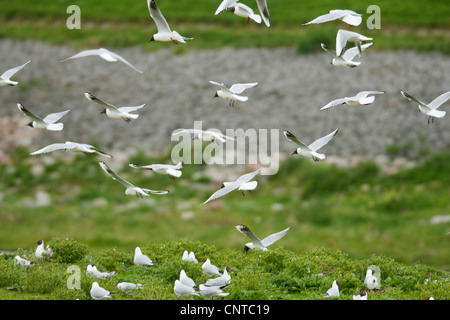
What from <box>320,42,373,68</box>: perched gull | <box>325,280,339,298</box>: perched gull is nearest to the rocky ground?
<box>320,42,373,68</box>: perched gull

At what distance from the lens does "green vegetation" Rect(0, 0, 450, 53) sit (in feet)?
101

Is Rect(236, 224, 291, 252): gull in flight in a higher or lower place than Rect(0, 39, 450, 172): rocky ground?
higher

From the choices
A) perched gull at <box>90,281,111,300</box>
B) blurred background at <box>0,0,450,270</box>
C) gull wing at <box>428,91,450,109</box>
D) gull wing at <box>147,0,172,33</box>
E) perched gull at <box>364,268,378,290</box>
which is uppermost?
gull wing at <box>147,0,172,33</box>

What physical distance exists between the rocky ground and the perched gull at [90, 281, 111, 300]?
14.4m

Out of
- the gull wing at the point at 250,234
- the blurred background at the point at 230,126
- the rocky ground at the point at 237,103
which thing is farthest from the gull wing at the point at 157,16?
the rocky ground at the point at 237,103

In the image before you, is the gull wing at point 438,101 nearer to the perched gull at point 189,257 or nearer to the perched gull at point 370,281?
the perched gull at point 370,281

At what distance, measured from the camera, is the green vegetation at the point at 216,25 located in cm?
3067

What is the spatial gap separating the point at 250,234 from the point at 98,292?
2294 millimetres

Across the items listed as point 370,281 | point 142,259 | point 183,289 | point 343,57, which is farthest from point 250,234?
point 343,57

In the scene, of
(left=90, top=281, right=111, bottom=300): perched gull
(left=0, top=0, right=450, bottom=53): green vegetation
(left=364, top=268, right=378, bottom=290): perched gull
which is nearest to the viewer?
(left=90, top=281, right=111, bottom=300): perched gull

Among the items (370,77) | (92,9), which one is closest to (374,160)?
(370,77)

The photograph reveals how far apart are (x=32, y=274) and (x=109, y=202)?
11816mm

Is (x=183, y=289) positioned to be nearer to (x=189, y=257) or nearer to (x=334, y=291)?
(x=189, y=257)

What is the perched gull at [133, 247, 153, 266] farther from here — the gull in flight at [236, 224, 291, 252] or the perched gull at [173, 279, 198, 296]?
the perched gull at [173, 279, 198, 296]
